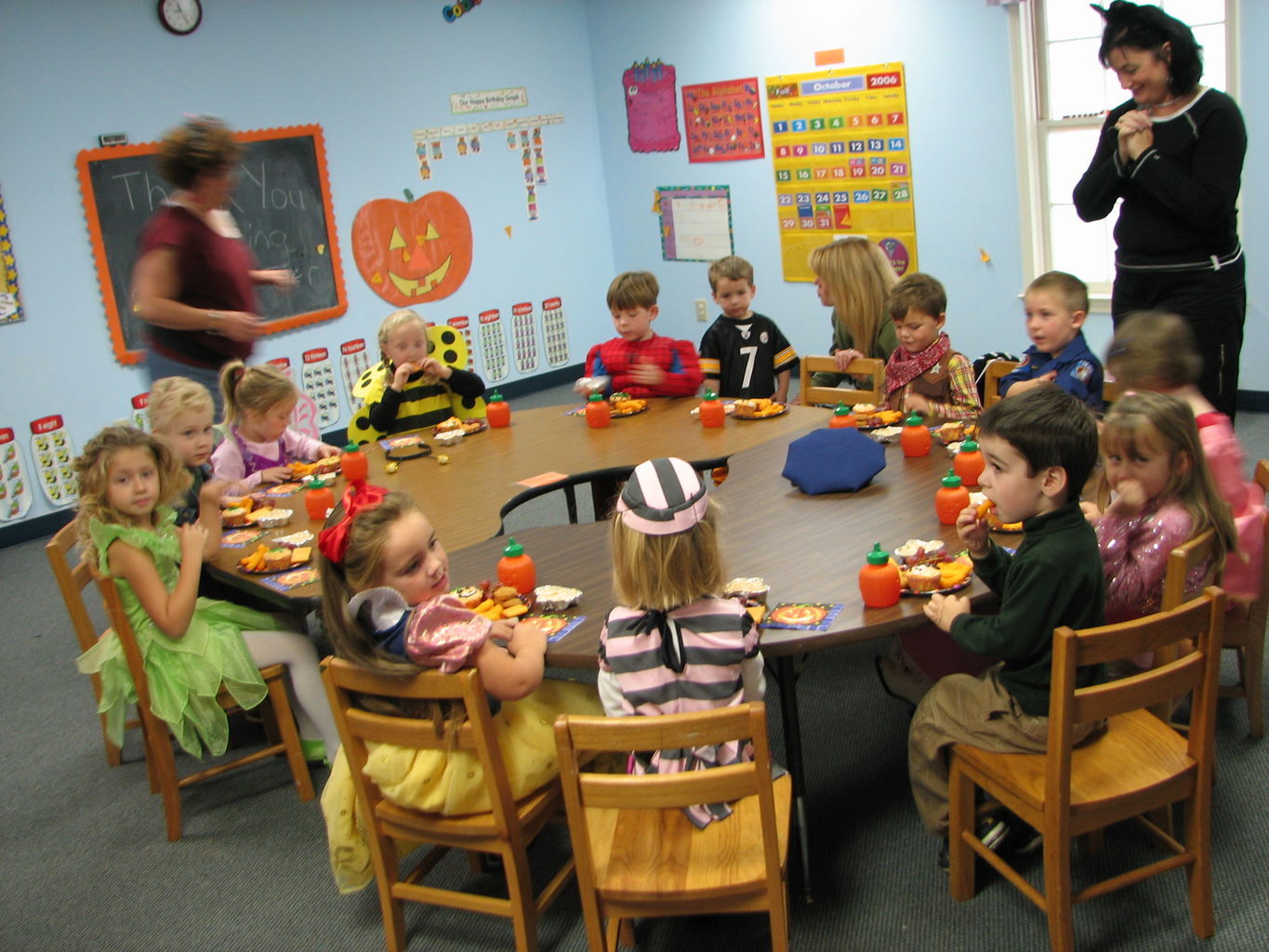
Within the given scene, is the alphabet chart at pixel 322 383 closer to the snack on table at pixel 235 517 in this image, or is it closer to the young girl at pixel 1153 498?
the snack on table at pixel 235 517

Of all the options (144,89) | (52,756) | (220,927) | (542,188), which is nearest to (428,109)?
(542,188)

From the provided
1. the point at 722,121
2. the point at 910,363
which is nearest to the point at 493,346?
the point at 722,121

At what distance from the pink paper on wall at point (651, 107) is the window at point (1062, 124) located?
243 centimetres

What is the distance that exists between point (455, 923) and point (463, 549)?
95cm

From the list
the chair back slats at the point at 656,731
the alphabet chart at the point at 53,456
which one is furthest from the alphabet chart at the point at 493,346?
the chair back slats at the point at 656,731

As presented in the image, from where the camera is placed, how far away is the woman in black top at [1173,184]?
12.7 ft

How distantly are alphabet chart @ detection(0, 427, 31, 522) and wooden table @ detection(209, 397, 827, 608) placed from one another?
259 cm

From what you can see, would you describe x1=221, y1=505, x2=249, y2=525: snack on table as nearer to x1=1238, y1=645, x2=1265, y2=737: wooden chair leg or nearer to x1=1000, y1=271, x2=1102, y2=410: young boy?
x1=1000, y1=271, x2=1102, y2=410: young boy

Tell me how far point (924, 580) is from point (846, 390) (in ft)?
6.52

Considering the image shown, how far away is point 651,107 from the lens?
308 inches

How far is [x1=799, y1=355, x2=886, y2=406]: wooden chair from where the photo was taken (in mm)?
4336

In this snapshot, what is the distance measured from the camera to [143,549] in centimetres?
312

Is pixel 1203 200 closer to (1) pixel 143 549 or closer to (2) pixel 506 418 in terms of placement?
(2) pixel 506 418

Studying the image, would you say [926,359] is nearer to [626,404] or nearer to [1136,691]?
[626,404]
